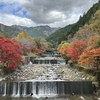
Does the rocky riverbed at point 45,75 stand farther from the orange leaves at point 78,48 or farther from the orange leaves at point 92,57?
the orange leaves at point 78,48

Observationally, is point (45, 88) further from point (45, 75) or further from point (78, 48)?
point (78, 48)

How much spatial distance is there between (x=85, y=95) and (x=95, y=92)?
140 cm

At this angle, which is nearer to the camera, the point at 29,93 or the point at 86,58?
the point at 29,93

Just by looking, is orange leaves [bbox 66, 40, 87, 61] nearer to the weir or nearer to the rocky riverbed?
the rocky riverbed

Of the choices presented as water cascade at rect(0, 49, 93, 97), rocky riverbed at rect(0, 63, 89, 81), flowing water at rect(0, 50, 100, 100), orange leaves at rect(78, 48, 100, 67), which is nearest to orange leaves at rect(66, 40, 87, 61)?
rocky riverbed at rect(0, 63, 89, 81)

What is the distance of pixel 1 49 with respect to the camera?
87.1 ft

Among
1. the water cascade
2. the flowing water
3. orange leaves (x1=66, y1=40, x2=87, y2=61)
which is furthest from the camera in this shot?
orange leaves (x1=66, y1=40, x2=87, y2=61)

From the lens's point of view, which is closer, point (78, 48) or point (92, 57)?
point (92, 57)

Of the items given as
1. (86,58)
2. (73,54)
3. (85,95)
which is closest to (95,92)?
(85,95)

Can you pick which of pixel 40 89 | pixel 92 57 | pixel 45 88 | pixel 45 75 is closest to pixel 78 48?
pixel 45 75

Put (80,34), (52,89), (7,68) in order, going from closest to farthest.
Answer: (52,89)
(7,68)
(80,34)

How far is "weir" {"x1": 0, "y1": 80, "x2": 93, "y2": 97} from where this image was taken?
20.7 meters

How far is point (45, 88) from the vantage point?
21.4 metres

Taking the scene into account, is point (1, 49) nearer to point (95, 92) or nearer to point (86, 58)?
point (86, 58)
